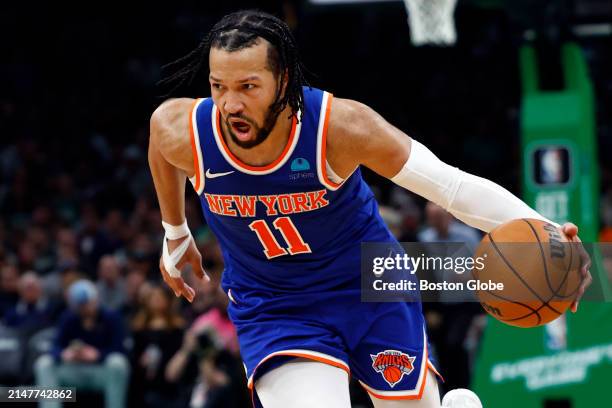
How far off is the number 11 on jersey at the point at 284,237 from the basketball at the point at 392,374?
0.55 m

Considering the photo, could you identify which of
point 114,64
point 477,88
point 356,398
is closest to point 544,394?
point 356,398

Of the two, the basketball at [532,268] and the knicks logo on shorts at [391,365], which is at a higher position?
the basketball at [532,268]

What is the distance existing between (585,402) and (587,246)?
14.6ft

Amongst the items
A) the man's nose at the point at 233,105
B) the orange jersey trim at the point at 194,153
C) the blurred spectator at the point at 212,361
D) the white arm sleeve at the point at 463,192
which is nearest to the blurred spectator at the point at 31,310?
the blurred spectator at the point at 212,361

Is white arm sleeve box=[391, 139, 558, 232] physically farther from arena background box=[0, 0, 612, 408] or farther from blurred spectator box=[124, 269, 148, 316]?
blurred spectator box=[124, 269, 148, 316]

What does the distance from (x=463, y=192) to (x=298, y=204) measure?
595 millimetres

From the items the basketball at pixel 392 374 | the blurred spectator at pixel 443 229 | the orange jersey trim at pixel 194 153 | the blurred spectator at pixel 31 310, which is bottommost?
the blurred spectator at pixel 31 310

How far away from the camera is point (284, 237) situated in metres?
3.86

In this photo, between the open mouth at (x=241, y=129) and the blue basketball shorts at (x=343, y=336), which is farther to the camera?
the blue basketball shorts at (x=343, y=336)

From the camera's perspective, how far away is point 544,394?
7.74 m

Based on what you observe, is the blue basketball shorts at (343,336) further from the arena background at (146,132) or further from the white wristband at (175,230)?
the arena background at (146,132)

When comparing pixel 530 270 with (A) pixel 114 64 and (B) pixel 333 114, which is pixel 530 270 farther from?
(A) pixel 114 64

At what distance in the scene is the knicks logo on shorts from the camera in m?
3.97

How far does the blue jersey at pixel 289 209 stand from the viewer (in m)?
3.73
